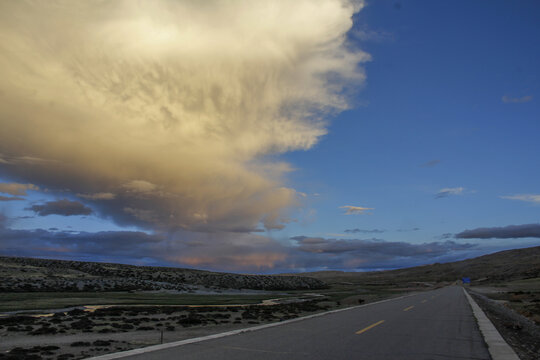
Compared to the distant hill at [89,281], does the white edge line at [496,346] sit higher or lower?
higher

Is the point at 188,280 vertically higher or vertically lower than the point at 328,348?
lower

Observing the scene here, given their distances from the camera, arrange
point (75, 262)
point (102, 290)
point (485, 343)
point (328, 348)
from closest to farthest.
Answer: point (328, 348), point (485, 343), point (102, 290), point (75, 262)

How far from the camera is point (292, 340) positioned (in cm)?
1188

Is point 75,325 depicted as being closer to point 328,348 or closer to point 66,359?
point 66,359

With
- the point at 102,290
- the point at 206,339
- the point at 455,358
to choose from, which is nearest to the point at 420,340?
the point at 455,358

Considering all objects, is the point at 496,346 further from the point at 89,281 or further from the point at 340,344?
the point at 89,281

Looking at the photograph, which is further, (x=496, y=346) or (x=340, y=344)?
(x=496, y=346)

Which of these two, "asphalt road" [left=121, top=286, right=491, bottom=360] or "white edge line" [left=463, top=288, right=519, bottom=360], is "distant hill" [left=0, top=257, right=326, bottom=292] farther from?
"white edge line" [left=463, top=288, right=519, bottom=360]

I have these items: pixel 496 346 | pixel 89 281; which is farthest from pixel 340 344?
pixel 89 281

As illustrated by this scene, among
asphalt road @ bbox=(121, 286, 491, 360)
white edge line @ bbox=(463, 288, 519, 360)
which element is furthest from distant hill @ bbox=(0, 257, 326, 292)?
white edge line @ bbox=(463, 288, 519, 360)

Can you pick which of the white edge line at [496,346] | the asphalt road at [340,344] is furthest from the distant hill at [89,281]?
the white edge line at [496,346]

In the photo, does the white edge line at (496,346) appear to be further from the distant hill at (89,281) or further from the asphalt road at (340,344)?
the distant hill at (89,281)

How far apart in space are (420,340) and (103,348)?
1065 cm

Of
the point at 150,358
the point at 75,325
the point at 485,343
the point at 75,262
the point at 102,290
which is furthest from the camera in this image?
the point at 75,262
